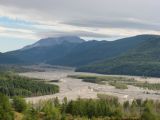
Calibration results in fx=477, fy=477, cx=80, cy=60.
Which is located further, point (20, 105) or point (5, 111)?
point (20, 105)

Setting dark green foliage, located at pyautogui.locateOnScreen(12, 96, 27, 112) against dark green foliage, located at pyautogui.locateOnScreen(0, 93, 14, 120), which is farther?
dark green foliage, located at pyautogui.locateOnScreen(12, 96, 27, 112)

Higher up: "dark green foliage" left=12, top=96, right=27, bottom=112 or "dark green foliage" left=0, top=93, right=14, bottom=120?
"dark green foliage" left=0, top=93, right=14, bottom=120

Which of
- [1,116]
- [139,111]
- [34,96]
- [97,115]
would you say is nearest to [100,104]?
[97,115]

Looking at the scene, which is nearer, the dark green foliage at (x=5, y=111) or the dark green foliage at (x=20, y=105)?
→ the dark green foliage at (x=5, y=111)

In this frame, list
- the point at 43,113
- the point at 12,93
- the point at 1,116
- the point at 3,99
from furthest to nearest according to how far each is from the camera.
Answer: the point at 12,93 → the point at 43,113 → the point at 3,99 → the point at 1,116

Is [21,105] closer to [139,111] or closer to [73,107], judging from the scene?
[73,107]

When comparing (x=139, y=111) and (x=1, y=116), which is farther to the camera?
(x=139, y=111)

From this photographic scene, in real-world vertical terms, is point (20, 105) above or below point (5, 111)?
below

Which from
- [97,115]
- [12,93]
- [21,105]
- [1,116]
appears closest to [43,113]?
[21,105]

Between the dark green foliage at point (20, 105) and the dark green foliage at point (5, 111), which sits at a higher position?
the dark green foliage at point (5, 111)

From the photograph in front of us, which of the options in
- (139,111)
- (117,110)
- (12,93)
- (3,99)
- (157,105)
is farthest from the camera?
(12,93)
